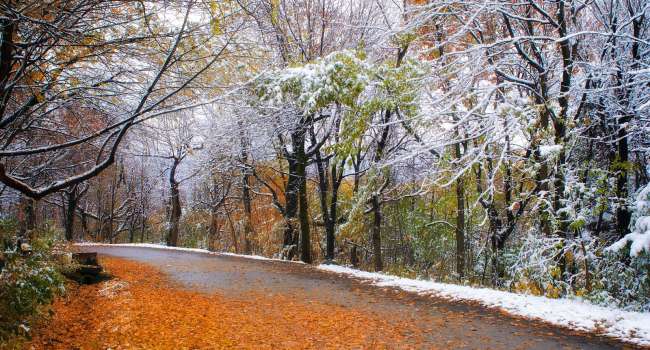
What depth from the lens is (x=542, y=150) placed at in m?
6.82

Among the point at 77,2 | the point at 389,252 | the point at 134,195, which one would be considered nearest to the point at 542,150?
the point at 77,2

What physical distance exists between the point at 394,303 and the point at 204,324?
10.5 feet

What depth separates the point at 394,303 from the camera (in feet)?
24.4

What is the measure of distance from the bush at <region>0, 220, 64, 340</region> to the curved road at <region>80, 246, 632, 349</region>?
346cm

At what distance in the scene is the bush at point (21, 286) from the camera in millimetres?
4625

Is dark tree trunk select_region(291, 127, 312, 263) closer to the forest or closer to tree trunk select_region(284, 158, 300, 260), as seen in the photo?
the forest

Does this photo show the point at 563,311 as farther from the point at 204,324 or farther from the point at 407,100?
the point at 204,324

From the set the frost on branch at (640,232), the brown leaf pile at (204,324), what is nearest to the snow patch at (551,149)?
the frost on branch at (640,232)

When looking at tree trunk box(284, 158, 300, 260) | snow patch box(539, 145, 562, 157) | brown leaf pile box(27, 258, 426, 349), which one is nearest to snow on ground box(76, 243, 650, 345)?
brown leaf pile box(27, 258, 426, 349)

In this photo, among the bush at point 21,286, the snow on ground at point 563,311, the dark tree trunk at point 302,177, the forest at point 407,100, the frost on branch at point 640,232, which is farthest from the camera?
the dark tree trunk at point 302,177

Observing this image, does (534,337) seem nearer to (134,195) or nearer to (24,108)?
(24,108)

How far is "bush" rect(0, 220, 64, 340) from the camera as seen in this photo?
182 inches

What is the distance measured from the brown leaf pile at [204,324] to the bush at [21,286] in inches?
23.1

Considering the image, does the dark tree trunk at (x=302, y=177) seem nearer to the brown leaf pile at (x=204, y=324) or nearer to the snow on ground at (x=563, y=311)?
the snow on ground at (x=563, y=311)
